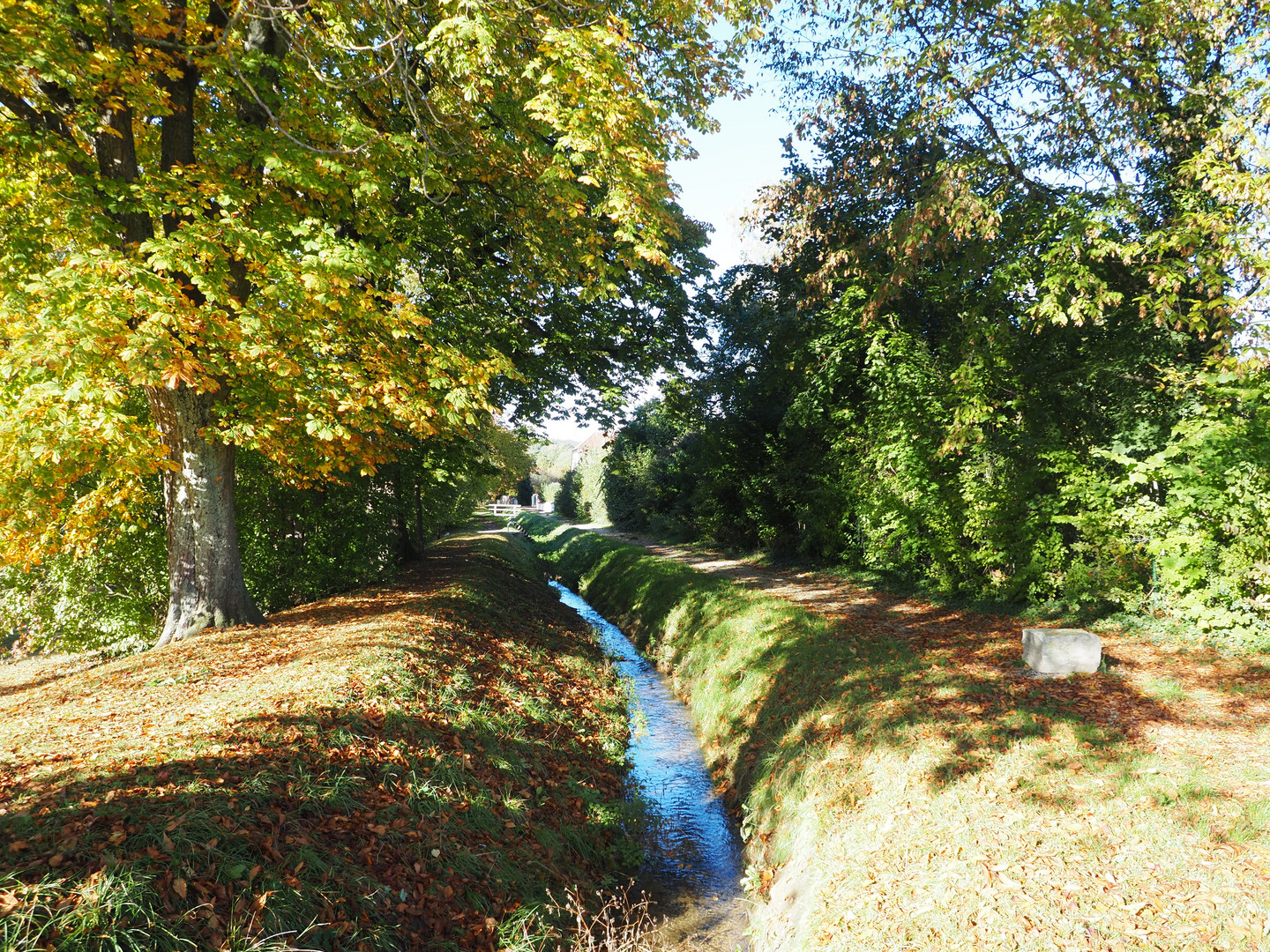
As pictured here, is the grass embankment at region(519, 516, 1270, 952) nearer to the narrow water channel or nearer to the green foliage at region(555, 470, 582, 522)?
the narrow water channel

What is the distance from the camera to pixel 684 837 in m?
6.82

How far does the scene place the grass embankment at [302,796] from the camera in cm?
323

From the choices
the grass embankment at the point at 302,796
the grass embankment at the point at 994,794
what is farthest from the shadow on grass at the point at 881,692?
the grass embankment at the point at 302,796

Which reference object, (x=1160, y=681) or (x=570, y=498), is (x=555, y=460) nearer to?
(x=570, y=498)

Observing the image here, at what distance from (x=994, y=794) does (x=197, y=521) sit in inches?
368

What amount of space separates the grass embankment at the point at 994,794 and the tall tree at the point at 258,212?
5.29 meters

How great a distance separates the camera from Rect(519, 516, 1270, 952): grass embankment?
387cm

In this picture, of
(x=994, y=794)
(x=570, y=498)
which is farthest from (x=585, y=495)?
(x=994, y=794)

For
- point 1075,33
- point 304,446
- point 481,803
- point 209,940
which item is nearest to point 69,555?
point 304,446

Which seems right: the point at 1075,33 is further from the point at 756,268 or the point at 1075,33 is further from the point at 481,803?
the point at 481,803

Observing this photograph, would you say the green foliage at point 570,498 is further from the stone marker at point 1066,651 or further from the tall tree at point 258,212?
the stone marker at point 1066,651

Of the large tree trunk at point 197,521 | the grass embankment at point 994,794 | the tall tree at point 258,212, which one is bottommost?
the grass embankment at point 994,794

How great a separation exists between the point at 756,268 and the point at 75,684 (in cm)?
1610

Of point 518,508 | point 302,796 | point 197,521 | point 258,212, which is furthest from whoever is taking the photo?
point 518,508
